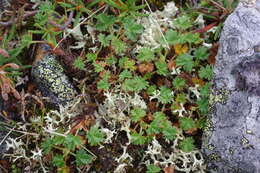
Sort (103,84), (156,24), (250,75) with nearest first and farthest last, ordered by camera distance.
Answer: (250,75) → (103,84) → (156,24)

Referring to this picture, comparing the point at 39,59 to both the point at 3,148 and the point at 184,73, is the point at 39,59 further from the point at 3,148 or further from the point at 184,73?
the point at 184,73

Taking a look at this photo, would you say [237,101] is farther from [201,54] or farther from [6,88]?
[6,88]

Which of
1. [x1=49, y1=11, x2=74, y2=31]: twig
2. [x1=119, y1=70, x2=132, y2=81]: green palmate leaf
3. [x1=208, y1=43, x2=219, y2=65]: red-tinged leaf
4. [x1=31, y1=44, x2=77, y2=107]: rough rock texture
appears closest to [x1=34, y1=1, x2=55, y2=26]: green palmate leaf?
[x1=49, y1=11, x2=74, y2=31]: twig

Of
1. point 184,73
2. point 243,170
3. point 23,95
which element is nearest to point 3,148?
point 23,95

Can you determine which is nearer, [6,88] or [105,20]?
[6,88]

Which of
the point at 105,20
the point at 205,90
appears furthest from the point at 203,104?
the point at 105,20

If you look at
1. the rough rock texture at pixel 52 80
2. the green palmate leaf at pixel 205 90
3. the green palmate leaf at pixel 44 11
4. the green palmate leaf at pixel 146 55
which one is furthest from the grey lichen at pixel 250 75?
the green palmate leaf at pixel 44 11
